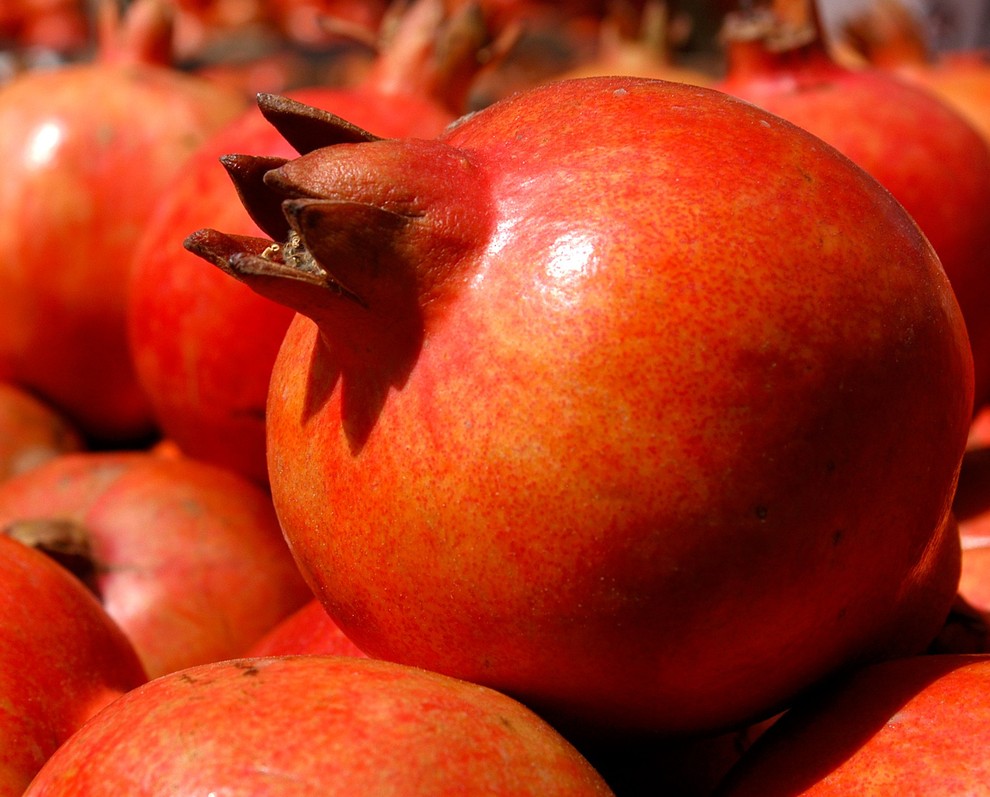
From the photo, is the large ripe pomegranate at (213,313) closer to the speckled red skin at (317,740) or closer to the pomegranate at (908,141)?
the pomegranate at (908,141)

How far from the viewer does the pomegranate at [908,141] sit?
125 cm

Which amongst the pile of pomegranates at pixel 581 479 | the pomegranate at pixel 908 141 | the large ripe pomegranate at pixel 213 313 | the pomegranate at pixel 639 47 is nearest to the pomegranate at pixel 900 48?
the pomegranate at pixel 639 47

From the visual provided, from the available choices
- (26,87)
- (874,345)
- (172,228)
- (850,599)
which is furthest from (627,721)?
(26,87)

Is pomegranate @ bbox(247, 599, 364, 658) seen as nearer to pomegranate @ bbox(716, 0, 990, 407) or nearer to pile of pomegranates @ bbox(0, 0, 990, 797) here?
pile of pomegranates @ bbox(0, 0, 990, 797)

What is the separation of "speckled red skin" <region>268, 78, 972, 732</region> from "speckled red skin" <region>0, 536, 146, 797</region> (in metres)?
0.25

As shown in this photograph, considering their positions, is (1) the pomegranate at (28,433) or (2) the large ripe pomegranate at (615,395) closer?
(2) the large ripe pomegranate at (615,395)

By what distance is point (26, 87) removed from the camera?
1.84 meters

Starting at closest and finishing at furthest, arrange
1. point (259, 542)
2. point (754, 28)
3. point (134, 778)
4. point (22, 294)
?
point (134, 778) → point (259, 542) → point (754, 28) → point (22, 294)

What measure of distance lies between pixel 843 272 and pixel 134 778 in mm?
498

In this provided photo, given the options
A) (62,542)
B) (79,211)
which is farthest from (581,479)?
(79,211)

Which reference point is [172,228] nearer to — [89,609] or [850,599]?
[89,609]

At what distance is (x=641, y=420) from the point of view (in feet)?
2.18

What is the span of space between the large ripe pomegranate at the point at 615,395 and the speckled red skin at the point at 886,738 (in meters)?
0.04

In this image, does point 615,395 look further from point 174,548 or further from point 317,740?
point 174,548
